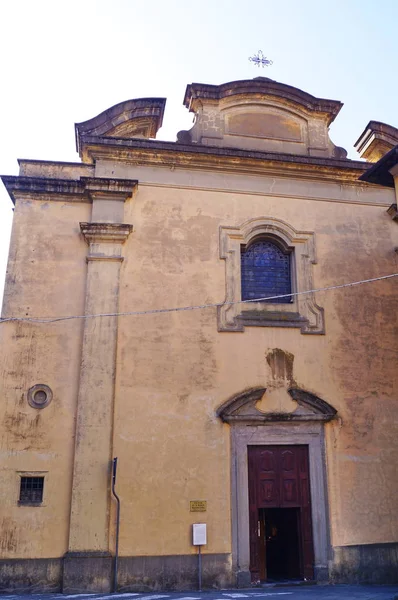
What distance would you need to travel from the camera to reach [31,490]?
10398mm

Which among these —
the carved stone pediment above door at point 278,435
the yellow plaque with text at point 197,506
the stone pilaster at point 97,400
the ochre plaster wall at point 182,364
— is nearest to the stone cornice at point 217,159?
the ochre plaster wall at point 182,364

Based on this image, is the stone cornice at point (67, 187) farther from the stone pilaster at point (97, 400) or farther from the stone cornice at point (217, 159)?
the stone cornice at point (217, 159)

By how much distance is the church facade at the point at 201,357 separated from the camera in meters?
10.4

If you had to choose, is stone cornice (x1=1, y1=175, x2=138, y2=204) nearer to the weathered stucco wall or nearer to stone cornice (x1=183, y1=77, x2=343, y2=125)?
the weathered stucco wall

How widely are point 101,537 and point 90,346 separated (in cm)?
338

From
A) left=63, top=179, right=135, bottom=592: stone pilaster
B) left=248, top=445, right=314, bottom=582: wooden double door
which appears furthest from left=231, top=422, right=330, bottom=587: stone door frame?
left=63, top=179, right=135, bottom=592: stone pilaster

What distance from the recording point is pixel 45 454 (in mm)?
10547

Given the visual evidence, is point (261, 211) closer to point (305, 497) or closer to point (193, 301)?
point (193, 301)

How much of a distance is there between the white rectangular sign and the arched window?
4512mm

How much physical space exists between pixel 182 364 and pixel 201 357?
0.40m

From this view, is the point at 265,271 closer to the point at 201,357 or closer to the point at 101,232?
the point at 201,357

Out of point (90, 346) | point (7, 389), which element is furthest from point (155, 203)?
point (7, 389)

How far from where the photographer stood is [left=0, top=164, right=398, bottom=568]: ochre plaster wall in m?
10.5

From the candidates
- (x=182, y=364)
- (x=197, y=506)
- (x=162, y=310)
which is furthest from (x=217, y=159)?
(x=197, y=506)
